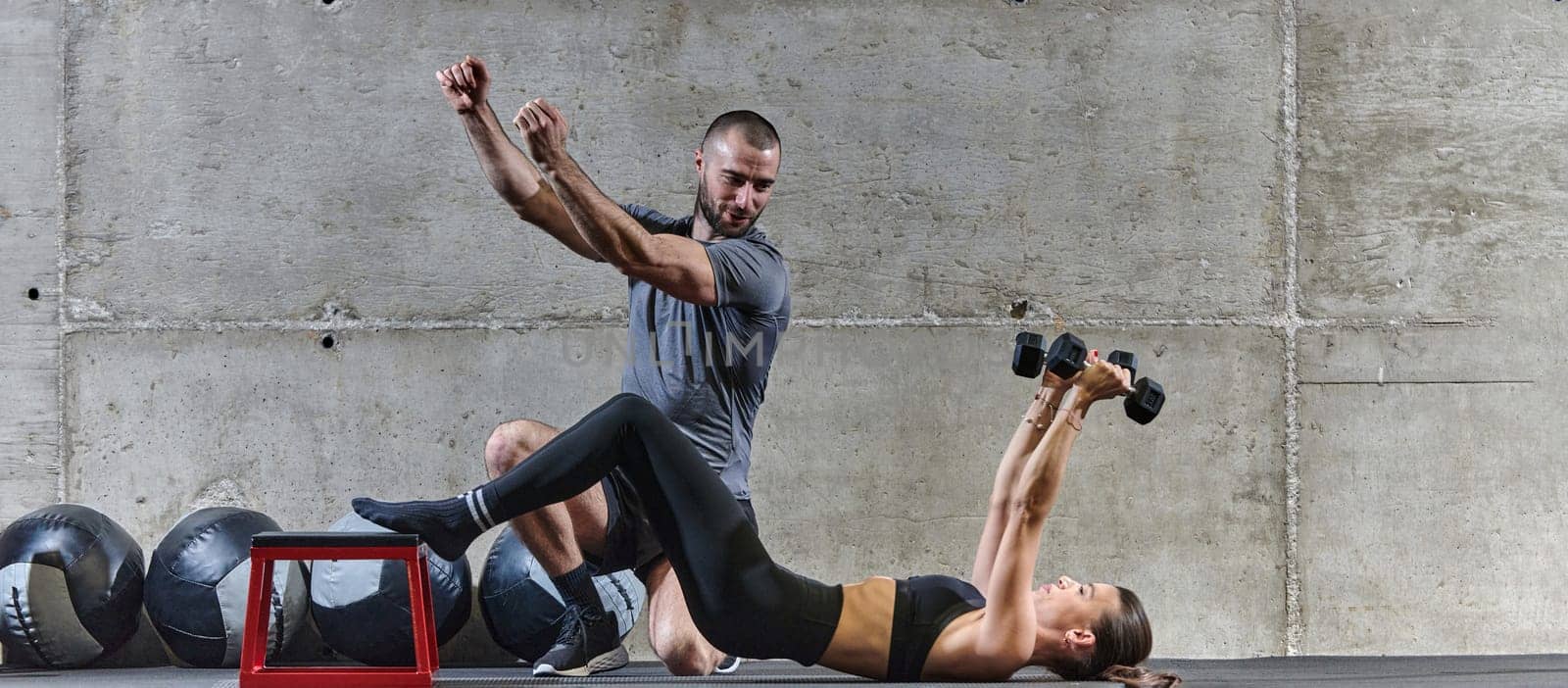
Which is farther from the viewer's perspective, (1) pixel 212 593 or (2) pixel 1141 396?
(1) pixel 212 593

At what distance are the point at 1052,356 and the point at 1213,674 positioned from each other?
1.05m

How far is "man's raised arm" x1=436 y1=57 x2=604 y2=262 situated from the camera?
285 centimetres

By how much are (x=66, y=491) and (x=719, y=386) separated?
2.04 m

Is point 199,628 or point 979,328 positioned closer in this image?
point 199,628

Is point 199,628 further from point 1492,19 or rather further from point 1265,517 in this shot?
point 1492,19

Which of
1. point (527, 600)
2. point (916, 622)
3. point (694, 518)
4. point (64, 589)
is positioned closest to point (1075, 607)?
point (916, 622)

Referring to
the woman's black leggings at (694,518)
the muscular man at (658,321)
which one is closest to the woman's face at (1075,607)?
the woman's black leggings at (694,518)

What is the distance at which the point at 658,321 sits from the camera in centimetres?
305

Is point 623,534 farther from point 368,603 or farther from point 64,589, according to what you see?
point 64,589

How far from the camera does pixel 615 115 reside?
10.9ft

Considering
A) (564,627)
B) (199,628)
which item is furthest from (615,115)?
(199,628)

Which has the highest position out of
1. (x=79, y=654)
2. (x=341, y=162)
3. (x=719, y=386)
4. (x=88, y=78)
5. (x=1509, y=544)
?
(x=88, y=78)

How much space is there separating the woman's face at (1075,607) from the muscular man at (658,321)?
860 mm

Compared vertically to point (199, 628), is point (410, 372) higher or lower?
higher
